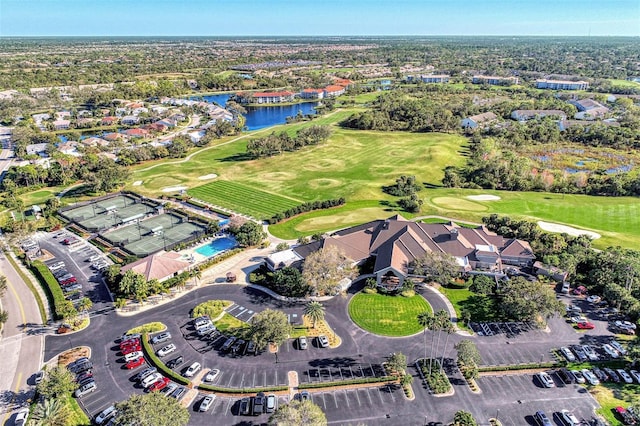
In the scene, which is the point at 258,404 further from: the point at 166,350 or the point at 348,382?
the point at 166,350

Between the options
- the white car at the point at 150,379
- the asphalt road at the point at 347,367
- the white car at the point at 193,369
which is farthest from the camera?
the white car at the point at 193,369

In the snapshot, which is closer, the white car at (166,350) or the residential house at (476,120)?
the white car at (166,350)

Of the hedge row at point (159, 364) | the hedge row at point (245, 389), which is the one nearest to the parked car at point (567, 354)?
the hedge row at point (245, 389)

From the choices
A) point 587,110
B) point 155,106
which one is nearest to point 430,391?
point 587,110

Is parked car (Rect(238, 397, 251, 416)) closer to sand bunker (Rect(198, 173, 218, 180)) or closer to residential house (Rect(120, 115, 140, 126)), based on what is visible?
sand bunker (Rect(198, 173, 218, 180))

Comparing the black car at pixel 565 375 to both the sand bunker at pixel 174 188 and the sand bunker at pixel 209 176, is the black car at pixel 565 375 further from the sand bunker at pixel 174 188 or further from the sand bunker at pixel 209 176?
the sand bunker at pixel 209 176

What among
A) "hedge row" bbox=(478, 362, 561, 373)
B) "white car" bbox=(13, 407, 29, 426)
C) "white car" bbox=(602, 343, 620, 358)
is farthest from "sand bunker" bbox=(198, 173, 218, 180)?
"white car" bbox=(602, 343, 620, 358)

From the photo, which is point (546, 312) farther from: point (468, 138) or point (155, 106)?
point (155, 106)
